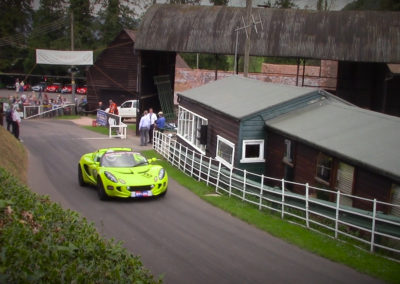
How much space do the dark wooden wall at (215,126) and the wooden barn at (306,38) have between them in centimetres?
1010

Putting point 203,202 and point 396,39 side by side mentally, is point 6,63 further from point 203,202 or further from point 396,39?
point 203,202

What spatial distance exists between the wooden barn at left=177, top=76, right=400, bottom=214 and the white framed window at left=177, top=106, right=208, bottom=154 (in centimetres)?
5

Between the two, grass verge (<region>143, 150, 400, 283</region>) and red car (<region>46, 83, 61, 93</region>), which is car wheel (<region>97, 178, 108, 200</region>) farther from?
red car (<region>46, 83, 61, 93</region>)

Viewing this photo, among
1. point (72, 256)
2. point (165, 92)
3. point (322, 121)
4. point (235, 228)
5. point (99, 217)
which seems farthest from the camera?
point (165, 92)

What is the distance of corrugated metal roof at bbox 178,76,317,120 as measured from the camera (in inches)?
652

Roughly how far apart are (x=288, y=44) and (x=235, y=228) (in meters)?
19.6

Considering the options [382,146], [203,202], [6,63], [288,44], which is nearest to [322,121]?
[382,146]

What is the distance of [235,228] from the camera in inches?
491

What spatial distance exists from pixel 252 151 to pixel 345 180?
462cm

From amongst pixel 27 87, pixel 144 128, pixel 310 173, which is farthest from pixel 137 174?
pixel 27 87

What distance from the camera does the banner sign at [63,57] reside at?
42.5 meters

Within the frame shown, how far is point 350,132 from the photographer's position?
1330 centimetres

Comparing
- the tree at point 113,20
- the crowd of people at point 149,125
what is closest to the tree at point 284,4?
the tree at point 113,20

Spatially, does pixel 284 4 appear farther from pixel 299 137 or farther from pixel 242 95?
pixel 299 137
